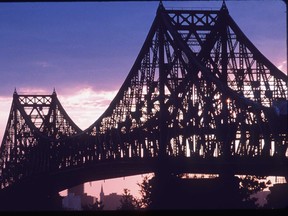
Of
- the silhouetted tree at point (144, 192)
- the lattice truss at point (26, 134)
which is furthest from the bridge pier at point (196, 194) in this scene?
the lattice truss at point (26, 134)

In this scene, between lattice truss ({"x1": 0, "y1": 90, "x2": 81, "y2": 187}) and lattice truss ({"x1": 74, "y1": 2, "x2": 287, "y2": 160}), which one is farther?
lattice truss ({"x1": 0, "y1": 90, "x2": 81, "y2": 187})

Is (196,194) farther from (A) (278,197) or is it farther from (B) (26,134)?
(B) (26,134)

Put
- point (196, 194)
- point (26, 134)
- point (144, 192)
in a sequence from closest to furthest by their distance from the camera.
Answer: point (196, 194) → point (144, 192) → point (26, 134)

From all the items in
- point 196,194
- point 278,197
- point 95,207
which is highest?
point 196,194

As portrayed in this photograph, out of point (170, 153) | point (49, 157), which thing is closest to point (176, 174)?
point (170, 153)

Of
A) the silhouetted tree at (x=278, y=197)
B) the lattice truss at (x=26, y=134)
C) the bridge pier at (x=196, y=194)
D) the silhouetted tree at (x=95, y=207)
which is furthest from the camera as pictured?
the lattice truss at (x=26, y=134)

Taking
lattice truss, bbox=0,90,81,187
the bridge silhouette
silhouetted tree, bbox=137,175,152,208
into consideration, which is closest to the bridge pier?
the bridge silhouette

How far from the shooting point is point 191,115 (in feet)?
199

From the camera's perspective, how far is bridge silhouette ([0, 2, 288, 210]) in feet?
169

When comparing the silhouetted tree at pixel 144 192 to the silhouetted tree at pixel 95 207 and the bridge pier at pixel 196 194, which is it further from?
the bridge pier at pixel 196 194

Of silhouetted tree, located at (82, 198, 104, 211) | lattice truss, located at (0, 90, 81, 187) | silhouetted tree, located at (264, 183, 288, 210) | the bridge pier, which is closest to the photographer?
the bridge pier

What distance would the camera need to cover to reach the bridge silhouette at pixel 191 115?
51.6m

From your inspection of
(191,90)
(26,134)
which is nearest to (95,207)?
(191,90)

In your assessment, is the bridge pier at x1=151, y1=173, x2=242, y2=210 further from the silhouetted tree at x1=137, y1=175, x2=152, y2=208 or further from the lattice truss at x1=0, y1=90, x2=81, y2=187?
the lattice truss at x1=0, y1=90, x2=81, y2=187
